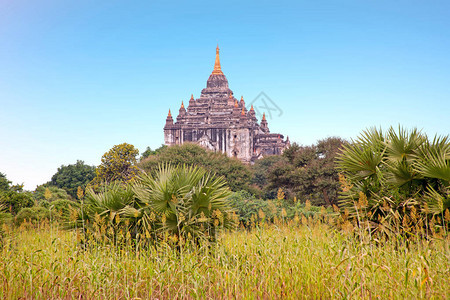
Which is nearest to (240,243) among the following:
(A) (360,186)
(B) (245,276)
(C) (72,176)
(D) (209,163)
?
(B) (245,276)

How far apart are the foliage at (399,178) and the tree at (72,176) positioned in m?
46.9

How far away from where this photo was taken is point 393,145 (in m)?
8.46

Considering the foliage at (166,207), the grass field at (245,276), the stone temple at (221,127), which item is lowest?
the grass field at (245,276)

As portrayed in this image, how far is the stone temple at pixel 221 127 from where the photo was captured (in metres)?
74.0

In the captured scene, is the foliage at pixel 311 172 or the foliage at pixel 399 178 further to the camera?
the foliage at pixel 311 172

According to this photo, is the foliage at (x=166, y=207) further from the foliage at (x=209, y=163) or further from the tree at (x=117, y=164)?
the tree at (x=117, y=164)

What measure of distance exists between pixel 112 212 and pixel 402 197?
4929 millimetres

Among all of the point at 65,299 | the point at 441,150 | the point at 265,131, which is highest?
the point at 265,131

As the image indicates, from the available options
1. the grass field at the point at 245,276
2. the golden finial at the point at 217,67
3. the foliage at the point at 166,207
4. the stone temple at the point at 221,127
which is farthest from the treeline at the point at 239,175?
the golden finial at the point at 217,67

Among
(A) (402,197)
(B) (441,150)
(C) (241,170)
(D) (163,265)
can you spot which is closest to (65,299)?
(D) (163,265)

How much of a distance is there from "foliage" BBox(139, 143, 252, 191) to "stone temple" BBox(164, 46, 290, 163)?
33171 millimetres

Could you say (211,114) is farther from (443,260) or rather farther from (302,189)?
(443,260)

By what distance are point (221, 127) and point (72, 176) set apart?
91.6ft

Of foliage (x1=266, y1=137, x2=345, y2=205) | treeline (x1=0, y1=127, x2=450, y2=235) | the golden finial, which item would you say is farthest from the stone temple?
foliage (x1=266, y1=137, x2=345, y2=205)
